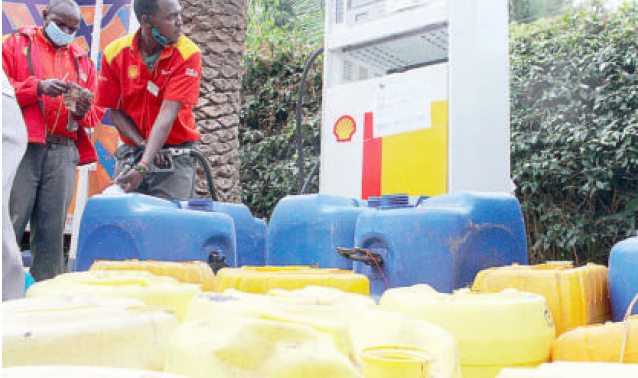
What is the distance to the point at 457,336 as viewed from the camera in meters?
1.04

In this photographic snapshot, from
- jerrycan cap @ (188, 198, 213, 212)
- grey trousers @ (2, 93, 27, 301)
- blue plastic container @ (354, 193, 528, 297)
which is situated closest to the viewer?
grey trousers @ (2, 93, 27, 301)

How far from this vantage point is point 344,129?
3061 millimetres

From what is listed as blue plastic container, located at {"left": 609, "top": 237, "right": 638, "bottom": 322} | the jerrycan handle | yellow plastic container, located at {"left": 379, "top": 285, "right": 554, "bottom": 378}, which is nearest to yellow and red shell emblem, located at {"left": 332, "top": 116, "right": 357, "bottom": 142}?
the jerrycan handle

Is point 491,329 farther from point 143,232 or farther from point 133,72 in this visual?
point 133,72

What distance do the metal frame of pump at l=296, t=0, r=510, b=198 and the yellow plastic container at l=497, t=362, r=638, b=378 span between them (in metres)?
1.91

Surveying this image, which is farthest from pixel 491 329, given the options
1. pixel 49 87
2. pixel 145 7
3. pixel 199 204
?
pixel 49 87

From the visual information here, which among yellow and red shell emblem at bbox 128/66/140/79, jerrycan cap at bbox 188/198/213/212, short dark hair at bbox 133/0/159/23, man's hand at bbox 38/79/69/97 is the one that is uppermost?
short dark hair at bbox 133/0/159/23

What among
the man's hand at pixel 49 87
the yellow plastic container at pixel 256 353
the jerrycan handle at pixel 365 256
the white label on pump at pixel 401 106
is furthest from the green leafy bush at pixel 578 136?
the yellow plastic container at pixel 256 353

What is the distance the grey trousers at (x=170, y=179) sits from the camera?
116 inches

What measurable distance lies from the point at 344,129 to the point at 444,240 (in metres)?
1.39

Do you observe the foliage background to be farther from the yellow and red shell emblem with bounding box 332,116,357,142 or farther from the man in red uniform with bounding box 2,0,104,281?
the man in red uniform with bounding box 2,0,104,281

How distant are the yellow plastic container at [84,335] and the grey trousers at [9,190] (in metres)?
0.36

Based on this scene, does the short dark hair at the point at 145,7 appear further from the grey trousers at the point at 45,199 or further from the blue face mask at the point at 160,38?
the grey trousers at the point at 45,199

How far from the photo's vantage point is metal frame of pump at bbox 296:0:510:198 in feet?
8.72
